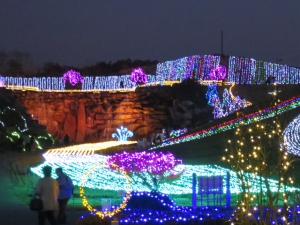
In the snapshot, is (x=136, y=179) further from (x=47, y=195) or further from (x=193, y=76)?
(x=193, y=76)

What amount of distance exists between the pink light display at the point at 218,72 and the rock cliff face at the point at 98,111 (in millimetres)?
3194

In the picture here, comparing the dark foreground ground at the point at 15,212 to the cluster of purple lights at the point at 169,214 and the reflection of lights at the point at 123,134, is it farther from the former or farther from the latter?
the reflection of lights at the point at 123,134

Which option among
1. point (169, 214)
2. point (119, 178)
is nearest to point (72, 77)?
point (119, 178)

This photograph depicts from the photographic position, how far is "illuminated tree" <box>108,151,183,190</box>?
1577 centimetres

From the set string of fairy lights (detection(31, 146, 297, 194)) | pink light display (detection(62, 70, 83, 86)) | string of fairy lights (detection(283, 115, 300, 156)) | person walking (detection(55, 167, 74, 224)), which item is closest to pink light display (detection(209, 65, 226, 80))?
pink light display (detection(62, 70, 83, 86))

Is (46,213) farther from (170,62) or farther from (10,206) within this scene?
(170,62)

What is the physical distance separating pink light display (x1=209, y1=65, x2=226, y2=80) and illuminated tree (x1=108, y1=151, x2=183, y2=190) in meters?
23.4

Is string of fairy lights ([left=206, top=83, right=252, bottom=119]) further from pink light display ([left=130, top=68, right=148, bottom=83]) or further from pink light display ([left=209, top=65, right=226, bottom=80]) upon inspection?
pink light display ([left=130, top=68, right=148, bottom=83])

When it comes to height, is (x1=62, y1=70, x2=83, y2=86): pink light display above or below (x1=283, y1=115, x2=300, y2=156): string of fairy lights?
above

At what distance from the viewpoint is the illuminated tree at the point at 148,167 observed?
1577 centimetres

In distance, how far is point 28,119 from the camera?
118 ft

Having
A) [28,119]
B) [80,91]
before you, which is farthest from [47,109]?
[28,119]

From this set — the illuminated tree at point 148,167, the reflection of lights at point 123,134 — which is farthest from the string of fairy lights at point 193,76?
the illuminated tree at point 148,167

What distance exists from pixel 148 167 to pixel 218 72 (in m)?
24.4
